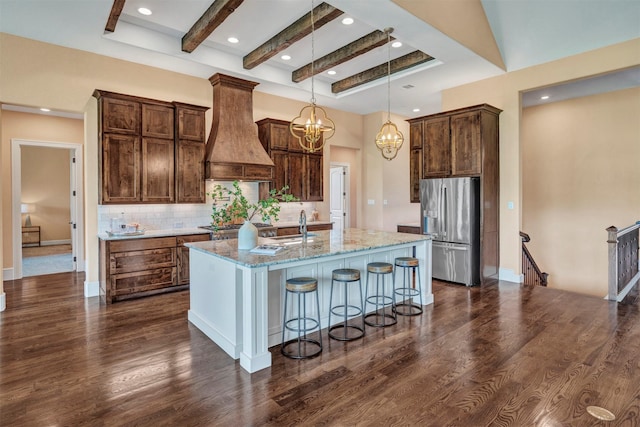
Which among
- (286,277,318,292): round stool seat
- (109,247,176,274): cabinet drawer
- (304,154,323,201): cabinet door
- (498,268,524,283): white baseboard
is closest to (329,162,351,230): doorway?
(304,154,323,201): cabinet door

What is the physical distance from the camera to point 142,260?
4.71 metres

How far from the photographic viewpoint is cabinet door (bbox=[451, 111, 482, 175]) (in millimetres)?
5418

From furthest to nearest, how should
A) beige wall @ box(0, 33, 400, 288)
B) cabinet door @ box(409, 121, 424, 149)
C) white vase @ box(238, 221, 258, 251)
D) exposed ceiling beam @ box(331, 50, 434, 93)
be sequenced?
cabinet door @ box(409, 121, 424, 149) < exposed ceiling beam @ box(331, 50, 434, 93) < beige wall @ box(0, 33, 400, 288) < white vase @ box(238, 221, 258, 251)

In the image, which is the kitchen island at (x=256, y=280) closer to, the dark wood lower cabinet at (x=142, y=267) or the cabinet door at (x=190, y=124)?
the dark wood lower cabinet at (x=142, y=267)

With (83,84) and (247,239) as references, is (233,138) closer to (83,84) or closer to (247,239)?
(83,84)

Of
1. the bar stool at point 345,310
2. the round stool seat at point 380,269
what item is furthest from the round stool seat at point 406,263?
the bar stool at point 345,310

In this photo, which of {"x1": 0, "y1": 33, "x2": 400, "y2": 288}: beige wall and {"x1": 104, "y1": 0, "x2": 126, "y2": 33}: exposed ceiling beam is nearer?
{"x1": 104, "y1": 0, "x2": 126, "y2": 33}: exposed ceiling beam

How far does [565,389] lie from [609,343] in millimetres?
1243

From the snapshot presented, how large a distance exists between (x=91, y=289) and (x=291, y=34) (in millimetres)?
4559

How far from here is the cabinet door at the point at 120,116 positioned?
15.2 ft

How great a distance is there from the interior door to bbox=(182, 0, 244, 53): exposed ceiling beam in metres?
4.99

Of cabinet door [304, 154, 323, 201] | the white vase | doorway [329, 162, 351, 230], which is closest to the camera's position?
the white vase

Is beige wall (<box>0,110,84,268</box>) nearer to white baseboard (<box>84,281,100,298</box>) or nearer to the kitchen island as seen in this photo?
white baseboard (<box>84,281,100,298</box>)

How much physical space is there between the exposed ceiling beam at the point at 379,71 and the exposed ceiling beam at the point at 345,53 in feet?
2.63
